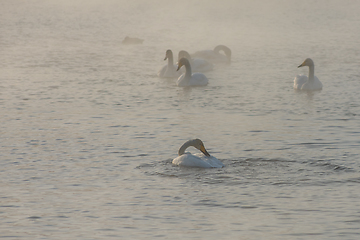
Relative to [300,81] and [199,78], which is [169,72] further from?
[300,81]

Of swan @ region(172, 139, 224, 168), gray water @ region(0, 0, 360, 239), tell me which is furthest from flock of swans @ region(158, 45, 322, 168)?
gray water @ region(0, 0, 360, 239)

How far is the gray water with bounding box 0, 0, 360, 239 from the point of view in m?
11.2

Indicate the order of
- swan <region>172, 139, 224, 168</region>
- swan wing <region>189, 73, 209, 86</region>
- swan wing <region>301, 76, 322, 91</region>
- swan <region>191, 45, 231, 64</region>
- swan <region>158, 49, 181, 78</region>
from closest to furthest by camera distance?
swan <region>172, 139, 224, 168</region>, swan wing <region>301, 76, 322, 91</region>, swan wing <region>189, 73, 209, 86</region>, swan <region>158, 49, 181, 78</region>, swan <region>191, 45, 231, 64</region>

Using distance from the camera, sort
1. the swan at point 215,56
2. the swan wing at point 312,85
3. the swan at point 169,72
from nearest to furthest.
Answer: the swan wing at point 312,85, the swan at point 169,72, the swan at point 215,56

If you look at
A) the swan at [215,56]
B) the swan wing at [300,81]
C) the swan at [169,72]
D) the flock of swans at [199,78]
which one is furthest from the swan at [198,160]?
the swan at [215,56]

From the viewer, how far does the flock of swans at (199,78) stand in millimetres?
14367

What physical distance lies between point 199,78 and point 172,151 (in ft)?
38.8


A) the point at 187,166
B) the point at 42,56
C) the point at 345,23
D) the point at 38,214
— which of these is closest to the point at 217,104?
the point at 187,166

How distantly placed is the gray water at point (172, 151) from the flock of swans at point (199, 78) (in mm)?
305

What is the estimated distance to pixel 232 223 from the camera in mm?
11039

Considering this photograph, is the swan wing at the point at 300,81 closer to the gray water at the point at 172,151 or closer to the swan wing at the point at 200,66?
the gray water at the point at 172,151

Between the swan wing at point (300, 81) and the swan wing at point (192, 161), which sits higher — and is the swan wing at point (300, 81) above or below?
above

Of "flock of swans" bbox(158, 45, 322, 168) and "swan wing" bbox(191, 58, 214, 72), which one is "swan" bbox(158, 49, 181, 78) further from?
"swan wing" bbox(191, 58, 214, 72)

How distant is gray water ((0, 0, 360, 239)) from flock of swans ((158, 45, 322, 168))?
1.00 ft
